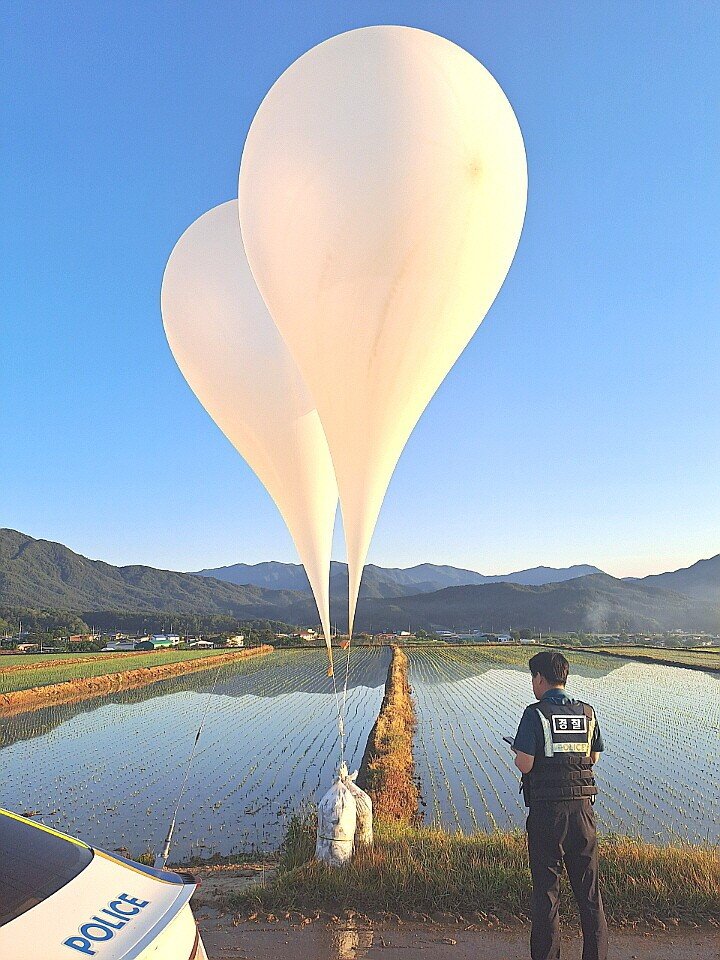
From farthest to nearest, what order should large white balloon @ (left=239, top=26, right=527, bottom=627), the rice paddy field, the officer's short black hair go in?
the rice paddy field
large white balloon @ (left=239, top=26, right=527, bottom=627)
the officer's short black hair

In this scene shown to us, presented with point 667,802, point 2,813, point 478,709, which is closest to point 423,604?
point 478,709

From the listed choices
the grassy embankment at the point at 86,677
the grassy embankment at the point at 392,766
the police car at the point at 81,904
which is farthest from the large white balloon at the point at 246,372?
the grassy embankment at the point at 86,677

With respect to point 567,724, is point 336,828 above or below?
below

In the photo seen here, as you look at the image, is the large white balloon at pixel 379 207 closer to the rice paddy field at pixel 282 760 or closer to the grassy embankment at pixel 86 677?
the rice paddy field at pixel 282 760

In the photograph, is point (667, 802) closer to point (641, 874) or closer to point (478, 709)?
point (641, 874)

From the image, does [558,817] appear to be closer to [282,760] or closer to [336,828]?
[336,828]

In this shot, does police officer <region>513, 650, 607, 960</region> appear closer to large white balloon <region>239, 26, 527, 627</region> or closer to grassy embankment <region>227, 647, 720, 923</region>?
grassy embankment <region>227, 647, 720, 923</region>

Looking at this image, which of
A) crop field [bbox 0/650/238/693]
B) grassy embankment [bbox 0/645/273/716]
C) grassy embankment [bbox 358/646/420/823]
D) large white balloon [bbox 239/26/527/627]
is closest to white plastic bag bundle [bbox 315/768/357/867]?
large white balloon [bbox 239/26/527/627]

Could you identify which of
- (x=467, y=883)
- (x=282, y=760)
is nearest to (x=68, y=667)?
(x=282, y=760)
